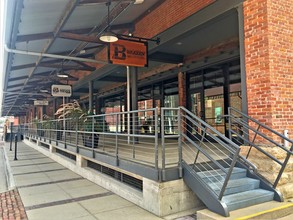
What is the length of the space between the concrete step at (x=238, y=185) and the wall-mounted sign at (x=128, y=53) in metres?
4.44

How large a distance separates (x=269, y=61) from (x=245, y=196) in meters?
2.34

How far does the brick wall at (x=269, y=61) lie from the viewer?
4.52m

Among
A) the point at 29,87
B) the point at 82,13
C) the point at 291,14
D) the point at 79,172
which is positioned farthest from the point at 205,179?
the point at 29,87

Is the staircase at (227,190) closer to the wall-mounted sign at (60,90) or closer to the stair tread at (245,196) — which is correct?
the stair tread at (245,196)

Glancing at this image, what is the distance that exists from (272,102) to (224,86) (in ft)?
12.8

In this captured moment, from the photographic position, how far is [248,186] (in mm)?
4227

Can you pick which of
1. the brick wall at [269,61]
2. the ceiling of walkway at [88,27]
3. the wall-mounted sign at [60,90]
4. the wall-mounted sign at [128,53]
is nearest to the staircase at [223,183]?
the brick wall at [269,61]

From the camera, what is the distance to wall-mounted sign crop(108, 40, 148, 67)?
720 centimetres

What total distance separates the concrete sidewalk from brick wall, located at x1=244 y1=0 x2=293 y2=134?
107 inches

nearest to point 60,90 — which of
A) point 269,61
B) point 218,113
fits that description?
point 218,113

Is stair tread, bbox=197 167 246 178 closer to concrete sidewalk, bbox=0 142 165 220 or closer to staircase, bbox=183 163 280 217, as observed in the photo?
staircase, bbox=183 163 280 217

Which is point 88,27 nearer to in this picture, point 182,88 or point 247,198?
point 182,88

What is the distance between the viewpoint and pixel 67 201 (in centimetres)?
489

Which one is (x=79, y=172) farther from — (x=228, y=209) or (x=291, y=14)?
(x=291, y=14)
